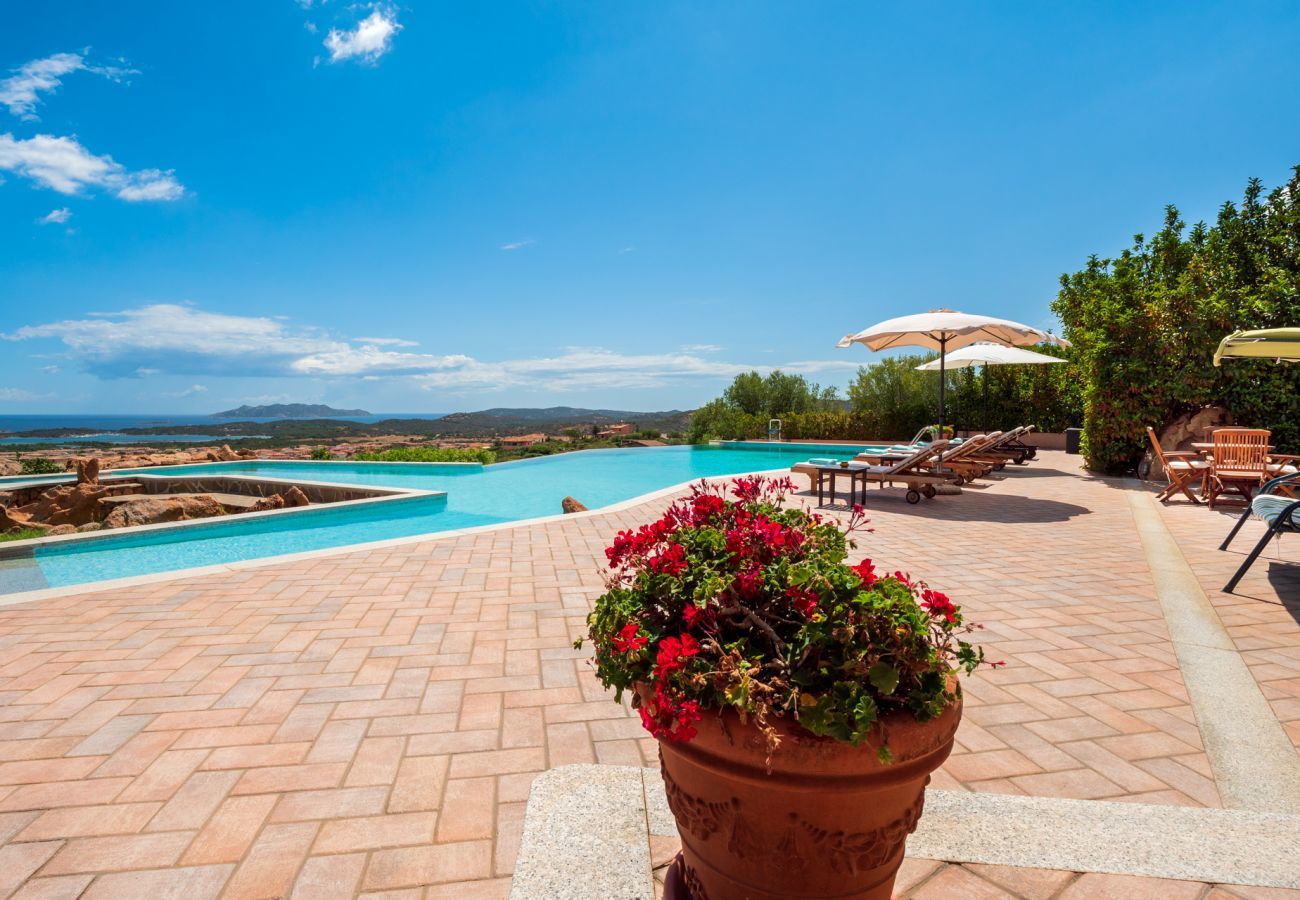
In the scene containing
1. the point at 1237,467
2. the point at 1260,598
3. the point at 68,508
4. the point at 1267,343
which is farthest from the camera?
the point at 68,508

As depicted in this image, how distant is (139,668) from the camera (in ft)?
9.30

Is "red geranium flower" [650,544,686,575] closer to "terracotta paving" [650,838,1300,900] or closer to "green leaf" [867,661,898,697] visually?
"green leaf" [867,661,898,697]

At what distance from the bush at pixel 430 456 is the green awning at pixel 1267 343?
1441cm

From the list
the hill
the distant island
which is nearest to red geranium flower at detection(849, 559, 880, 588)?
the hill

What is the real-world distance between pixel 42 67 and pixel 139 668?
14433 millimetres

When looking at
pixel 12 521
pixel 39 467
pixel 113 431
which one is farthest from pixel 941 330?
pixel 113 431

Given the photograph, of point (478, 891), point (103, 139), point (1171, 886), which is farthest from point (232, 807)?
point (103, 139)

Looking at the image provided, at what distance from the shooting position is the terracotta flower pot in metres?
0.98

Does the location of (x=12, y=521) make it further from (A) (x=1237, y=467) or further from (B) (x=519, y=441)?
(A) (x=1237, y=467)

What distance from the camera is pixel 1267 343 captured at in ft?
17.1

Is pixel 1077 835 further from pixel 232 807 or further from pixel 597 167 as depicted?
pixel 597 167

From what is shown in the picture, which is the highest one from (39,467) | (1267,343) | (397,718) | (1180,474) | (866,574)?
(1267,343)

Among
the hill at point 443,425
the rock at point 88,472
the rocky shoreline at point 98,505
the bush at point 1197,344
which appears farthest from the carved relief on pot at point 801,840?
the hill at point 443,425

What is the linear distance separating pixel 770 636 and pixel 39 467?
19482 mm
